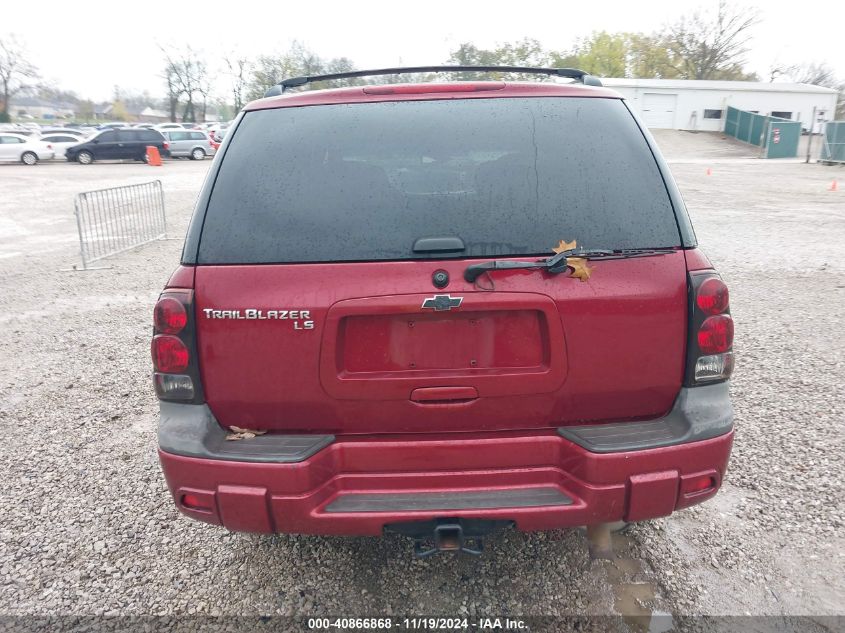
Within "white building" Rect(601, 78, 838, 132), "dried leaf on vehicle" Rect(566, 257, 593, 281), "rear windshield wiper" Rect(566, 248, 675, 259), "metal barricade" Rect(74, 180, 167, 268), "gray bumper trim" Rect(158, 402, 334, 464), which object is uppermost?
"white building" Rect(601, 78, 838, 132)

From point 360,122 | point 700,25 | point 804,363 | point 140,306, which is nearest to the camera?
point 360,122

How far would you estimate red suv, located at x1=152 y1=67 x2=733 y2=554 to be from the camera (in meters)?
2.08

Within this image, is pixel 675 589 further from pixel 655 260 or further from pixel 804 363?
pixel 804 363

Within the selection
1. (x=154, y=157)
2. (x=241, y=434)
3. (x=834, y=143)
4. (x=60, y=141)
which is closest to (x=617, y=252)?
(x=241, y=434)

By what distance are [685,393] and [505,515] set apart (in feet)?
2.56

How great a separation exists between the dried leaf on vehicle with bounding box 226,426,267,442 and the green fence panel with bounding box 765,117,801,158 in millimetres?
39585

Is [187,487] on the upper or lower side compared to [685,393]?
lower

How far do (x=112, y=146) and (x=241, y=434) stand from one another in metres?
33.2

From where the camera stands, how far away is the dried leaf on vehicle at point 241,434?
86.8 inches

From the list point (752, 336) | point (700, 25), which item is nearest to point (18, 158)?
point (752, 336)

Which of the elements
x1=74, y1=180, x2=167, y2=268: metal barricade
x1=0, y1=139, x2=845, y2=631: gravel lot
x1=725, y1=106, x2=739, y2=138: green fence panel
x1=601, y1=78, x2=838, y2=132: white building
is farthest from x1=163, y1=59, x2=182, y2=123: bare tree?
x1=0, y1=139, x2=845, y2=631: gravel lot

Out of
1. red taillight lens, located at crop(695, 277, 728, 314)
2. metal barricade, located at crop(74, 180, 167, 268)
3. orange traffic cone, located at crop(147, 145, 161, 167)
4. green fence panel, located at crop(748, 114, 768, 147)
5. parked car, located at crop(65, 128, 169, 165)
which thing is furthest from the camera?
green fence panel, located at crop(748, 114, 768, 147)

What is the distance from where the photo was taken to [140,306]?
7445 millimetres

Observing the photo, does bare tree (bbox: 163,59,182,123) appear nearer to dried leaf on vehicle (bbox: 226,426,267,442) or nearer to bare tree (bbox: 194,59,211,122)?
bare tree (bbox: 194,59,211,122)
